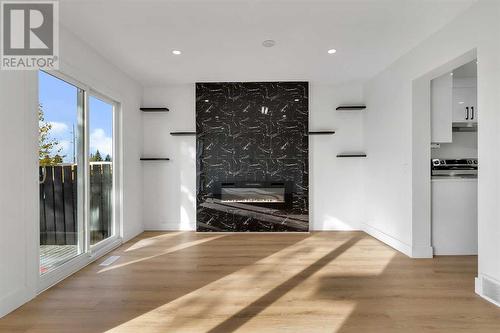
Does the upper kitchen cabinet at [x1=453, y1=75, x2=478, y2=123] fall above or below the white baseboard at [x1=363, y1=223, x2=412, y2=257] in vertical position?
above

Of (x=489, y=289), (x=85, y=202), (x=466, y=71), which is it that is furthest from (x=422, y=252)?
(x=85, y=202)

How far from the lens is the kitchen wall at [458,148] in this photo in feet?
14.2

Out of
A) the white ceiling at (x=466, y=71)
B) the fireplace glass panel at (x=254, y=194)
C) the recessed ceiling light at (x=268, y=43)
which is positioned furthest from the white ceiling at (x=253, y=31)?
the fireplace glass panel at (x=254, y=194)

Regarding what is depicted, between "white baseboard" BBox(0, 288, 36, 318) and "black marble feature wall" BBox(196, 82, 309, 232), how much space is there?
8.76 ft

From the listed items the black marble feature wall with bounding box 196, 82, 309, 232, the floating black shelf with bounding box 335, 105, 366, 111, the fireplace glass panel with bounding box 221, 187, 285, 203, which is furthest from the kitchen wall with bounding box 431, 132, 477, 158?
the fireplace glass panel with bounding box 221, 187, 285, 203

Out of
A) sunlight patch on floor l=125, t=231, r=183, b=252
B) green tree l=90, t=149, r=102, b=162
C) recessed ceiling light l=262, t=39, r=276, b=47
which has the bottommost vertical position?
sunlight patch on floor l=125, t=231, r=183, b=252

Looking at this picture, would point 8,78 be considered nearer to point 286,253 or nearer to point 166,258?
point 166,258

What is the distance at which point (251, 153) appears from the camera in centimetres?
481

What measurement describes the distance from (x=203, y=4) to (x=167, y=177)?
10.3 ft

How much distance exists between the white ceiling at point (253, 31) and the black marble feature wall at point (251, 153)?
712mm

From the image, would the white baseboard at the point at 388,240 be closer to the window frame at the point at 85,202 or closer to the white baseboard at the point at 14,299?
the window frame at the point at 85,202

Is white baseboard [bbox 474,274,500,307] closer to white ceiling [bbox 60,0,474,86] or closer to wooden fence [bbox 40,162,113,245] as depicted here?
white ceiling [bbox 60,0,474,86]

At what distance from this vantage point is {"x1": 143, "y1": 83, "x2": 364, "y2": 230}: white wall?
192 inches

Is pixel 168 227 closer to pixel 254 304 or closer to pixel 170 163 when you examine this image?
pixel 170 163
